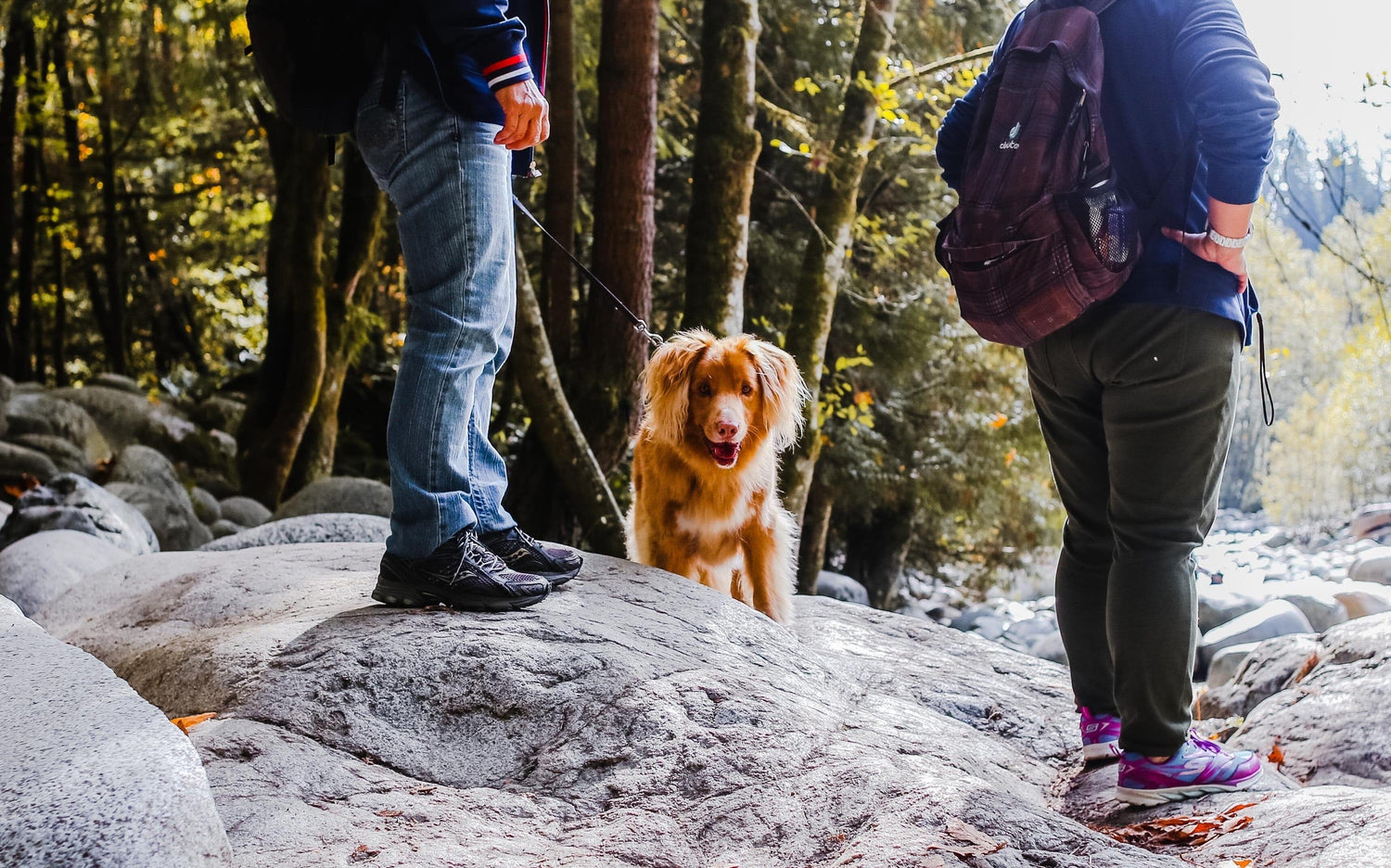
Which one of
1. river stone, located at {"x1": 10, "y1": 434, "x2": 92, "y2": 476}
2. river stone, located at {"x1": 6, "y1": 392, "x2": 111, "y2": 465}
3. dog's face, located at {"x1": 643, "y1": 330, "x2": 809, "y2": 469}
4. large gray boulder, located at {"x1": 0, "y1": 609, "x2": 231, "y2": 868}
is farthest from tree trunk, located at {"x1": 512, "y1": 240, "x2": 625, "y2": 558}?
river stone, located at {"x1": 6, "y1": 392, "x2": 111, "y2": 465}

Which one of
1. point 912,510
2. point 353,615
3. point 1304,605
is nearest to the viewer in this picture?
point 353,615

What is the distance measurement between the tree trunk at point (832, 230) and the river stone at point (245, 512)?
4926 millimetres

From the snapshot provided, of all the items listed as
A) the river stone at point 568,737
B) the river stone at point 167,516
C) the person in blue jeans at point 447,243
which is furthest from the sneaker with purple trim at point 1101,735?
the river stone at point 167,516

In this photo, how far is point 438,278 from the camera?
3.22 meters

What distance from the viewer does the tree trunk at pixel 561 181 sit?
26.9ft

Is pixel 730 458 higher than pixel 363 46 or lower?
lower

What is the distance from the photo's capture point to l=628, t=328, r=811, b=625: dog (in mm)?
4852

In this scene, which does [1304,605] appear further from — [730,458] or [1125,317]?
[1125,317]

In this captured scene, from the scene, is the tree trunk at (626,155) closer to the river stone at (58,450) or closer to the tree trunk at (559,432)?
the tree trunk at (559,432)

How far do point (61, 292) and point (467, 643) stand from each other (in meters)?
19.7

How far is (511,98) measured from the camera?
3141 millimetres

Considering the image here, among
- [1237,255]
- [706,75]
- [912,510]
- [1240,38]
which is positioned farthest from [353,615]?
[912,510]

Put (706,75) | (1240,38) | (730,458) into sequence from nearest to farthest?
(1240,38) < (730,458) < (706,75)

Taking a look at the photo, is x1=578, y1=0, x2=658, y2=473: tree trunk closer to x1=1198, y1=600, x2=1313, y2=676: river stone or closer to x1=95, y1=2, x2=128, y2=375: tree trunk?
x1=1198, y1=600, x2=1313, y2=676: river stone
